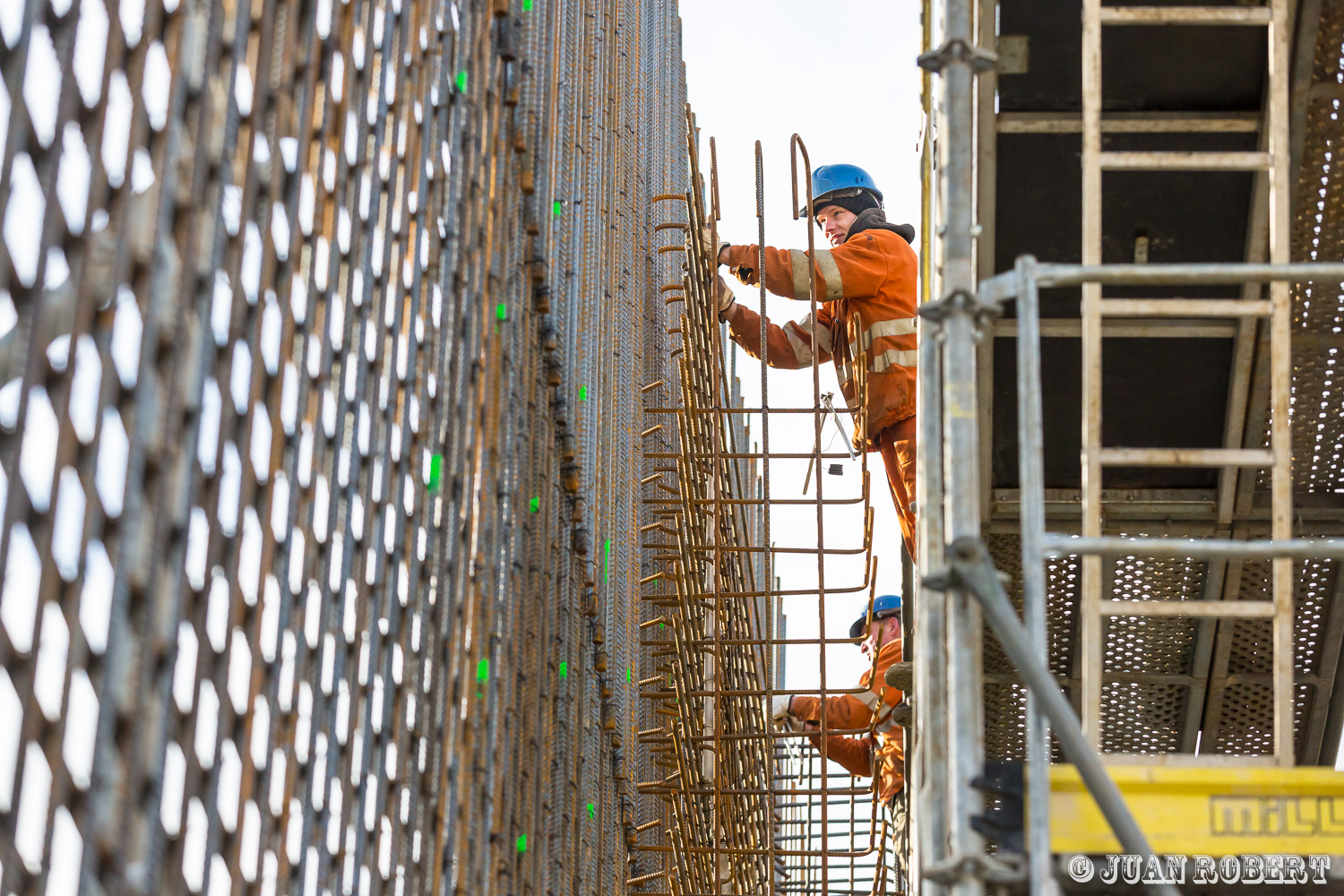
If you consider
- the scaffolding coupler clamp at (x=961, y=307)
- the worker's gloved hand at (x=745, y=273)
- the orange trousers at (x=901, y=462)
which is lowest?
the orange trousers at (x=901, y=462)

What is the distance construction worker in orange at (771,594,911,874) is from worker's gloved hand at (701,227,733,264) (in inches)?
115

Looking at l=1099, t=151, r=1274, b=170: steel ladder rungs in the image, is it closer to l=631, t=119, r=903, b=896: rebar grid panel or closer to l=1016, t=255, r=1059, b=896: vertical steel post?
l=1016, t=255, r=1059, b=896: vertical steel post

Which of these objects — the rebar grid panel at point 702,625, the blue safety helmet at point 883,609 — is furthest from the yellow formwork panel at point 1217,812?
the blue safety helmet at point 883,609

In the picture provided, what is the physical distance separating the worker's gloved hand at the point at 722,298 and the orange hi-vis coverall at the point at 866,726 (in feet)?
9.38

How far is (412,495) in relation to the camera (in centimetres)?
534

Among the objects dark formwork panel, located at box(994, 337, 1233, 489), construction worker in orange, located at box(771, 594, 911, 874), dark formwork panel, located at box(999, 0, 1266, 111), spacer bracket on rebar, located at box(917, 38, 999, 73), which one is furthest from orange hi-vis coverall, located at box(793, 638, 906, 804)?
spacer bracket on rebar, located at box(917, 38, 999, 73)

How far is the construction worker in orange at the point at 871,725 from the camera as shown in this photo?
1314 cm

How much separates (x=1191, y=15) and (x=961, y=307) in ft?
7.22

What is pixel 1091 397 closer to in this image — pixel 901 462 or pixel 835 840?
pixel 901 462

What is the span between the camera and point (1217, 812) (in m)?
4.91

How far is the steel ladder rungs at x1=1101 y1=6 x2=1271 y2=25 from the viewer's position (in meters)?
6.57

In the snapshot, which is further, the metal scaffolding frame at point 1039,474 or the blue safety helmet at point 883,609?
the blue safety helmet at point 883,609

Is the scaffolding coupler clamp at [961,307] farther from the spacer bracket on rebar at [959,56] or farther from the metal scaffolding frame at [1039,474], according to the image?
the spacer bracket on rebar at [959,56]

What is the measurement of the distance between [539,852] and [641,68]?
22.7ft
